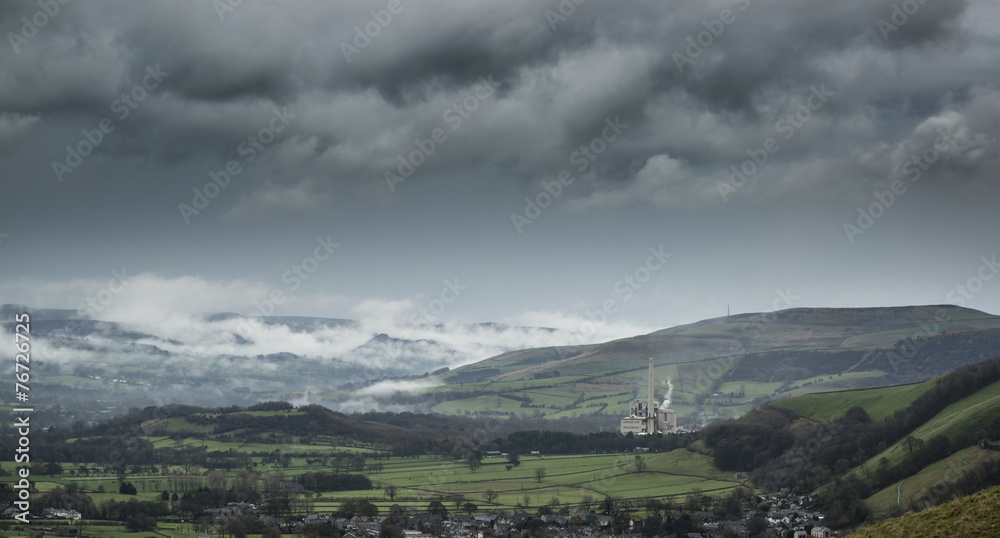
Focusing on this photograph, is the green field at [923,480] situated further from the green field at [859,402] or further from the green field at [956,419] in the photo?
the green field at [859,402]

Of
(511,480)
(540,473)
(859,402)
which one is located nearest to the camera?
(511,480)

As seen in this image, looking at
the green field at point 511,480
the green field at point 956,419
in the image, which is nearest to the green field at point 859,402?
the green field at point 956,419

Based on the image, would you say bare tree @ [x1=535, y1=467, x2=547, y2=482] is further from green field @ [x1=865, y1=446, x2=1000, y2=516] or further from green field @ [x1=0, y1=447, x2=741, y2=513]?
green field @ [x1=865, y1=446, x2=1000, y2=516]

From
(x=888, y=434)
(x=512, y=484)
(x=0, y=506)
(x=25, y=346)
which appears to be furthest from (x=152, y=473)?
(x=888, y=434)

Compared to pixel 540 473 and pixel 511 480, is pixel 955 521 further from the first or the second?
pixel 540 473

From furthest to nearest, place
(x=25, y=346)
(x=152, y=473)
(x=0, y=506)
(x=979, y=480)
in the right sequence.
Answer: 1. (x=152, y=473)
2. (x=0, y=506)
3. (x=979, y=480)
4. (x=25, y=346)

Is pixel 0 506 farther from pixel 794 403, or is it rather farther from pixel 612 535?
pixel 794 403

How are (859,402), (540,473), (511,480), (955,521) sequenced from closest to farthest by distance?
(955,521)
(511,480)
(540,473)
(859,402)

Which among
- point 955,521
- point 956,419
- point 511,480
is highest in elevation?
point 956,419

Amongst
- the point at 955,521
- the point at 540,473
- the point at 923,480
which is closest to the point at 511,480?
the point at 540,473

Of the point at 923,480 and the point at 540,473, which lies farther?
the point at 540,473

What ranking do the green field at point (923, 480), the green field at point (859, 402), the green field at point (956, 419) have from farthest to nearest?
the green field at point (859, 402) < the green field at point (956, 419) < the green field at point (923, 480)
